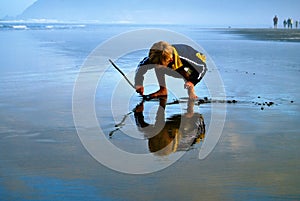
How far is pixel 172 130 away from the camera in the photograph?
670 cm

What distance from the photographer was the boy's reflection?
5865mm

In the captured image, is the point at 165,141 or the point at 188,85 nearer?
the point at 165,141

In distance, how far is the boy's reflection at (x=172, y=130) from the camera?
19.2ft

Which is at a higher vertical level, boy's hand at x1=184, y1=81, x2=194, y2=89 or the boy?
the boy

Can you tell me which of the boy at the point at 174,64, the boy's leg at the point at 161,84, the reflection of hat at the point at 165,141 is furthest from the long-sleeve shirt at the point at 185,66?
the reflection of hat at the point at 165,141

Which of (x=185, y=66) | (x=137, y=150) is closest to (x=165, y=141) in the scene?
(x=137, y=150)

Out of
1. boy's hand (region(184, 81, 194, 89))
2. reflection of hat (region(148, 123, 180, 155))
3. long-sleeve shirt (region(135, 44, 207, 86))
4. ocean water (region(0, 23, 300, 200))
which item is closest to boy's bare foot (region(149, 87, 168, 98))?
ocean water (region(0, 23, 300, 200))

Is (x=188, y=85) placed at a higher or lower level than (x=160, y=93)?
higher

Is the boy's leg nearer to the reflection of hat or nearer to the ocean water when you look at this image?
the ocean water

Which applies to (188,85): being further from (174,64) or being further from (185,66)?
(174,64)

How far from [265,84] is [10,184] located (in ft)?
24.4

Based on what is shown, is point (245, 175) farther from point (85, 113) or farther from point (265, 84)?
point (265, 84)

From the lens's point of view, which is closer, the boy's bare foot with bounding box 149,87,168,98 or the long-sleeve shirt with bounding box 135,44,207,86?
the long-sleeve shirt with bounding box 135,44,207,86

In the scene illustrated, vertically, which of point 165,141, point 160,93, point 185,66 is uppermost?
point 185,66
